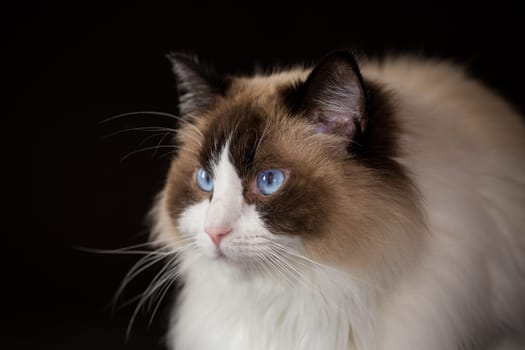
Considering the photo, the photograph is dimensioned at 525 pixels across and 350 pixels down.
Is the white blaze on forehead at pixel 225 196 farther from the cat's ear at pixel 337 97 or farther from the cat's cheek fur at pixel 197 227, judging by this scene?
the cat's ear at pixel 337 97

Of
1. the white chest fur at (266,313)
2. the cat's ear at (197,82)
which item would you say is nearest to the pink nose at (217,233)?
the white chest fur at (266,313)

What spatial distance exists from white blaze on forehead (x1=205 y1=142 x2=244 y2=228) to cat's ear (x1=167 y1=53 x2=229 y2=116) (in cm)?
28

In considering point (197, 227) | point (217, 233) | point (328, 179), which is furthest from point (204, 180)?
point (328, 179)

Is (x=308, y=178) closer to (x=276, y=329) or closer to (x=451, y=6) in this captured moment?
(x=276, y=329)

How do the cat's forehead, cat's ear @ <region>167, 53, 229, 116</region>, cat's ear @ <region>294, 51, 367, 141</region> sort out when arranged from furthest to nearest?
1. cat's ear @ <region>167, 53, 229, 116</region>
2. the cat's forehead
3. cat's ear @ <region>294, 51, 367, 141</region>


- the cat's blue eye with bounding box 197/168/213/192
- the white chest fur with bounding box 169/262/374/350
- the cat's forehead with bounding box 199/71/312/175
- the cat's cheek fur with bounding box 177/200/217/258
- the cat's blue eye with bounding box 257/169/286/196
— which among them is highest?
the cat's forehead with bounding box 199/71/312/175

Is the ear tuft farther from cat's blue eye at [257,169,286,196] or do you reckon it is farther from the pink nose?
the pink nose

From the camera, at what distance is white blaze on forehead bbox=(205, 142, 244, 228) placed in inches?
73.9

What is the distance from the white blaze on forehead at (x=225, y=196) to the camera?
1878mm

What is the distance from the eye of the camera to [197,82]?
2.22 meters

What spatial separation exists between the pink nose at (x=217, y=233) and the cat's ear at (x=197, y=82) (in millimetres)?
476

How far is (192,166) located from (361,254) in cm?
53

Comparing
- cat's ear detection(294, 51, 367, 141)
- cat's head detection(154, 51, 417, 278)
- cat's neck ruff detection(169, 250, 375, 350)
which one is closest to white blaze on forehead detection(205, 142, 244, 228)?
cat's head detection(154, 51, 417, 278)

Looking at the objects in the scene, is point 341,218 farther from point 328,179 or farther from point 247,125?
point 247,125
